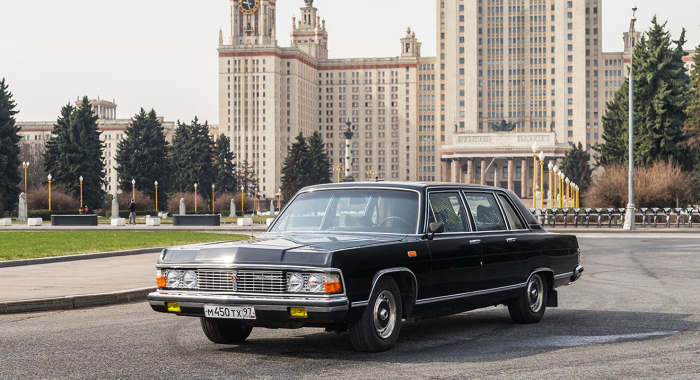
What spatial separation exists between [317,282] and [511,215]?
360 centimetres

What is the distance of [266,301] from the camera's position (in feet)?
23.2

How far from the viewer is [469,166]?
556 feet

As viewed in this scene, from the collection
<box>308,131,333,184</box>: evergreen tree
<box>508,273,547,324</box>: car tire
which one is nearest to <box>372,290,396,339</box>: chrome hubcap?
<box>508,273,547,324</box>: car tire

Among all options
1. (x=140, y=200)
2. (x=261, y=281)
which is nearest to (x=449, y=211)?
(x=261, y=281)

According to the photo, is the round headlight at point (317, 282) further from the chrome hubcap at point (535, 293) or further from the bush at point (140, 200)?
the bush at point (140, 200)

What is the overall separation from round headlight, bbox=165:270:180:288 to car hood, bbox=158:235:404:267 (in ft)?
0.30

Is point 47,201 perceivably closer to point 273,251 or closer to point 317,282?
point 273,251

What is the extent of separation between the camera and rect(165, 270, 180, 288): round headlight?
7.63m

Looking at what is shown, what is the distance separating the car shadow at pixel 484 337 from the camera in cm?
758

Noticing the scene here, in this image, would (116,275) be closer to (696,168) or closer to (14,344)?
(14,344)

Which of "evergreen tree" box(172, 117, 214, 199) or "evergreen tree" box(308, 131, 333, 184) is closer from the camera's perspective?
"evergreen tree" box(172, 117, 214, 199)

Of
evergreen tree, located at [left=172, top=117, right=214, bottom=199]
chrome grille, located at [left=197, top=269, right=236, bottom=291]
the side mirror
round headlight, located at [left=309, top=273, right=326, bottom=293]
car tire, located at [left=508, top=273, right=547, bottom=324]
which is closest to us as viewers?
round headlight, located at [left=309, top=273, right=326, bottom=293]

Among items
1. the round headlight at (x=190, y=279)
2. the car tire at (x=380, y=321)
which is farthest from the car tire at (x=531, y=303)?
the round headlight at (x=190, y=279)

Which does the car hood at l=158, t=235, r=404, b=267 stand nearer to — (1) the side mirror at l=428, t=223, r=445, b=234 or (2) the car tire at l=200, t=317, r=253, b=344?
(1) the side mirror at l=428, t=223, r=445, b=234
